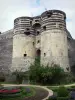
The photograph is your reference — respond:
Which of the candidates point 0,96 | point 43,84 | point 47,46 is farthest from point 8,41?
point 0,96

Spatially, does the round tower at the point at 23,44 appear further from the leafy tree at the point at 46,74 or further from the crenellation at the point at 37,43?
the leafy tree at the point at 46,74

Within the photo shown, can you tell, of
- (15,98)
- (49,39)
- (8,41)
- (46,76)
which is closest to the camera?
(15,98)

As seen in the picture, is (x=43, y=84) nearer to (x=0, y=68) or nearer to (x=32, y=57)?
(x=32, y=57)

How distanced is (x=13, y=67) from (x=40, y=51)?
19.0 ft

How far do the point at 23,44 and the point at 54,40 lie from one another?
21.3ft

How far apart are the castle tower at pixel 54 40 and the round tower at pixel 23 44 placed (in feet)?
10.1

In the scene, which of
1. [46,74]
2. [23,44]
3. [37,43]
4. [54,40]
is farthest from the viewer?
[37,43]

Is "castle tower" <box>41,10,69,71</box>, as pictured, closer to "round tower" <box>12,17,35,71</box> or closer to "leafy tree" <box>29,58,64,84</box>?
"leafy tree" <box>29,58,64,84</box>

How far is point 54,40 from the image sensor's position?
37031 mm

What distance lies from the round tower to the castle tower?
309cm

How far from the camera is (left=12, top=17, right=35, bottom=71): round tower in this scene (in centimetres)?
3969


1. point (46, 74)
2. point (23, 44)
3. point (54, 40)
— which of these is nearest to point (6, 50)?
point (23, 44)

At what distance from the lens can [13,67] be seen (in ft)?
132

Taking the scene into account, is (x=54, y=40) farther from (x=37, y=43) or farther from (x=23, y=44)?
(x=23, y=44)
